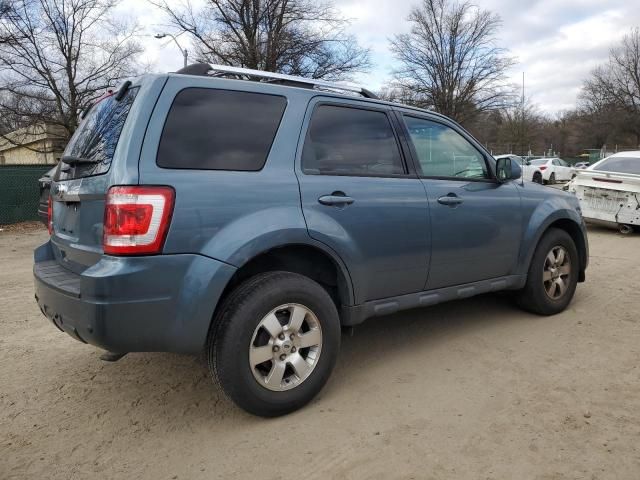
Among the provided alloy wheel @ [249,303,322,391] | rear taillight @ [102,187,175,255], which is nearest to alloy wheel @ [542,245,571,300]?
alloy wheel @ [249,303,322,391]

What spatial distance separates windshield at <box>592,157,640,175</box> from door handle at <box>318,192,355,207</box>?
8529 millimetres

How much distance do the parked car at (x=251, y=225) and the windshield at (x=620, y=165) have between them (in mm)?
7372

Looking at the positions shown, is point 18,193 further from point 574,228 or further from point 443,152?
point 574,228

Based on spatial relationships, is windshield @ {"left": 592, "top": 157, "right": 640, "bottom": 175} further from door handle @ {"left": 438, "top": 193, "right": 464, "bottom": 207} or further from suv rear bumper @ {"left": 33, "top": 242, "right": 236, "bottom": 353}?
suv rear bumper @ {"left": 33, "top": 242, "right": 236, "bottom": 353}

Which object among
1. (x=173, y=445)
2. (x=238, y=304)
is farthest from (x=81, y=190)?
(x=173, y=445)

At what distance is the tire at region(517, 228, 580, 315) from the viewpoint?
4.62 m

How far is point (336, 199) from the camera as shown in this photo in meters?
3.21

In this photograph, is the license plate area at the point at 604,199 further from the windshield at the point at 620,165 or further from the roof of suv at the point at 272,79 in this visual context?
the roof of suv at the point at 272,79

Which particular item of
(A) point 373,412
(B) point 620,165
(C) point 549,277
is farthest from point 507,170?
(B) point 620,165

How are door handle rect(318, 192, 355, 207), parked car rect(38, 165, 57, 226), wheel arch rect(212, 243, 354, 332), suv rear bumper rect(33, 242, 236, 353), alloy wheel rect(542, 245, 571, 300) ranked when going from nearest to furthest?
suv rear bumper rect(33, 242, 236, 353) < wheel arch rect(212, 243, 354, 332) < door handle rect(318, 192, 355, 207) < alloy wheel rect(542, 245, 571, 300) < parked car rect(38, 165, 57, 226)

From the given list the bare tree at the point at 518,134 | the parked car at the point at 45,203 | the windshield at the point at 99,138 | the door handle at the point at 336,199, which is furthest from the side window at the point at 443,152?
the bare tree at the point at 518,134

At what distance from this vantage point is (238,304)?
111 inches

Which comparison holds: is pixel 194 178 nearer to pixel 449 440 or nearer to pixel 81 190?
pixel 81 190

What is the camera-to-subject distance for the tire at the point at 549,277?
15.2 feet
